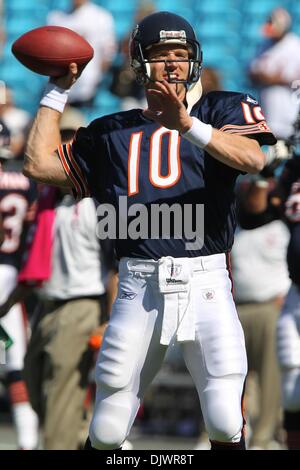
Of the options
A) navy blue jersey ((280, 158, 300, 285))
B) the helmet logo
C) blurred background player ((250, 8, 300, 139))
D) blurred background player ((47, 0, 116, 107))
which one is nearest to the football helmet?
the helmet logo

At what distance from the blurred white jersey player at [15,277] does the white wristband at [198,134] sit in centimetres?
266

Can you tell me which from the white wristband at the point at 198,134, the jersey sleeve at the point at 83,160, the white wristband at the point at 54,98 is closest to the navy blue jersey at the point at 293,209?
the jersey sleeve at the point at 83,160

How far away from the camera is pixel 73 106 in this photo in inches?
350

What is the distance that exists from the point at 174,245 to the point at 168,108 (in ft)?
1.79

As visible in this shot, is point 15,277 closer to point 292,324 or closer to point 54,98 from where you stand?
point 292,324

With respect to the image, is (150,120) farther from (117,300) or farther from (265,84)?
(265,84)

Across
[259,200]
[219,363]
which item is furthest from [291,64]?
[219,363]

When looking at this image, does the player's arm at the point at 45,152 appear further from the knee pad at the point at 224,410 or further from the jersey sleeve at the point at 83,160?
the knee pad at the point at 224,410

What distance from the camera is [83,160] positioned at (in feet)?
13.1

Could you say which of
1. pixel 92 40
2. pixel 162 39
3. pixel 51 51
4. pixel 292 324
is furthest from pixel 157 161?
pixel 92 40

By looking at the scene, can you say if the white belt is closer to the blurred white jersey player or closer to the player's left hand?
the player's left hand

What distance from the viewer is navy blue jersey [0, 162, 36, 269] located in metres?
6.27

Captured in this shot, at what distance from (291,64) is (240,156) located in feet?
15.5

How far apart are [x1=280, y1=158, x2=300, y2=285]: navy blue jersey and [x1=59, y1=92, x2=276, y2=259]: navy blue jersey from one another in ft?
4.39
